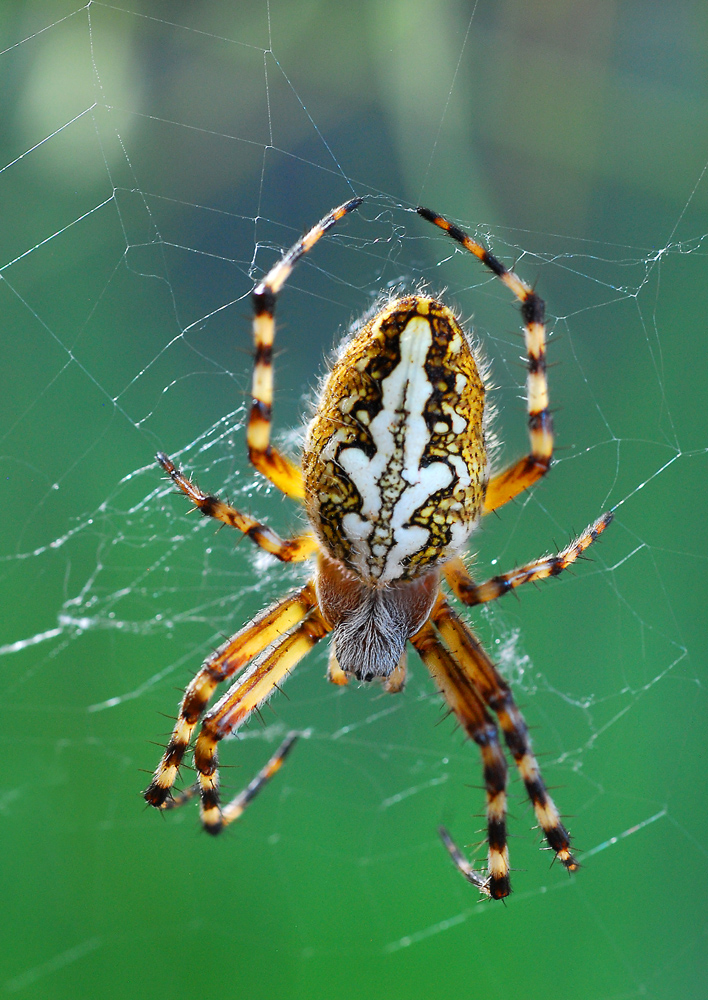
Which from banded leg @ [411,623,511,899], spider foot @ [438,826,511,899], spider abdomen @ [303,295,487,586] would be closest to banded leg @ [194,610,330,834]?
banded leg @ [411,623,511,899]

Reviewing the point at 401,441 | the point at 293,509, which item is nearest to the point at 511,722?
the point at 401,441

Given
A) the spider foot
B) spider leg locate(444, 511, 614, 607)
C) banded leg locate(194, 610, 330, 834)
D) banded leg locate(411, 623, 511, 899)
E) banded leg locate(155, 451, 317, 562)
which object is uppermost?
banded leg locate(155, 451, 317, 562)

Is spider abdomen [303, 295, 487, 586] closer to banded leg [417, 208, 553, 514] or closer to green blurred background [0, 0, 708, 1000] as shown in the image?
banded leg [417, 208, 553, 514]

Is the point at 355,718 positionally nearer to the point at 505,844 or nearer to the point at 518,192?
the point at 505,844

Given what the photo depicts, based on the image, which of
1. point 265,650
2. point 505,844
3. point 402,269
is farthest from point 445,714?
point 402,269

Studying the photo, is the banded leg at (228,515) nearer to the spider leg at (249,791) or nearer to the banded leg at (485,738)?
the banded leg at (485,738)

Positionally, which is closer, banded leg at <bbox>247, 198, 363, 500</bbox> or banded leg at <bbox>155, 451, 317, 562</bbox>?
banded leg at <bbox>247, 198, 363, 500</bbox>

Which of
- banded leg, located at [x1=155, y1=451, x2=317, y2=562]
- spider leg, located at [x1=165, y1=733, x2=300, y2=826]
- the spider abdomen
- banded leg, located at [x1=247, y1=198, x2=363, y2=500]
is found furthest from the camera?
spider leg, located at [x1=165, y1=733, x2=300, y2=826]
